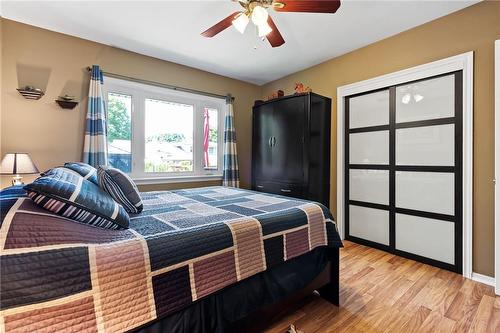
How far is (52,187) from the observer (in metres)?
0.94

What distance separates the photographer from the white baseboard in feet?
6.68

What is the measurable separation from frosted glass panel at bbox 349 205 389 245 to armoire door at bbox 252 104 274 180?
1262 mm

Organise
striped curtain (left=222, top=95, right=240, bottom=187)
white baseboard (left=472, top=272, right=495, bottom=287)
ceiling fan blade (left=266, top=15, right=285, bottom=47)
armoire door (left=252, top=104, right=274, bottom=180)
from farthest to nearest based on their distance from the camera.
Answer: striped curtain (left=222, top=95, right=240, bottom=187)
armoire door (left=252, top=104, right=274, bottom=180)
white baseboard (left=472, top=272, right=495, bottom=287)
ceiling fan blade (left=266, top=15, right=285, bottom=47)

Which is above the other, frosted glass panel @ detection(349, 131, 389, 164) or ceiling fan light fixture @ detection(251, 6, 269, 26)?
ceiling fan light fixture @ detection(251, 6, 269, 26)

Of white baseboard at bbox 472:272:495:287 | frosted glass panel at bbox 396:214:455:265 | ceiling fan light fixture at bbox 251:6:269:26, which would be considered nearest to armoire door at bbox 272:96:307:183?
frosted glass panel at bbox 396:214:455:265

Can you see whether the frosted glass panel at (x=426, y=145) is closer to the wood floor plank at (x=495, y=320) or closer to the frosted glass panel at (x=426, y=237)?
the frosted glass panel at (x=426, y=237)

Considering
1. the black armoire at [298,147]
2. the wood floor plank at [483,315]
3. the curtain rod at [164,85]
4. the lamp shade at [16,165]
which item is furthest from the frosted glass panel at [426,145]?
the lamp shade at [16,165]

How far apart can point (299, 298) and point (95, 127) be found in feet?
8.97

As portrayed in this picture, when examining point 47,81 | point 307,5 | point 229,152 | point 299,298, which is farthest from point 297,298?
point 47,81

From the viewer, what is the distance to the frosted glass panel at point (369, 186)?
2.82 meters

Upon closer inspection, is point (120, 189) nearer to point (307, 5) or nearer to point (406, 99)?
point (307, 5)

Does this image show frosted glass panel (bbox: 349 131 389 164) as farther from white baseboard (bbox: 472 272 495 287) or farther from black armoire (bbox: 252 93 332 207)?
white baseboard (bbox: 472 272 495 287)

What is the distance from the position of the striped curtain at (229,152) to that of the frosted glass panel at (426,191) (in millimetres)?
2271

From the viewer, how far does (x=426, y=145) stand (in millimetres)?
2463
